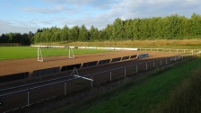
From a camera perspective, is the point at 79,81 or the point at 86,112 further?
the point at 79,81

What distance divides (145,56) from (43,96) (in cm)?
2578

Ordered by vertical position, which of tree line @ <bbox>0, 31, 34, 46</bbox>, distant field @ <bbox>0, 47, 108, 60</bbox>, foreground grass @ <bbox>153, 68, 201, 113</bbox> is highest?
tree line @ <bbox>0, 31, 34, 46</bbox>

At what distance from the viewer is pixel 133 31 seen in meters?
89.4

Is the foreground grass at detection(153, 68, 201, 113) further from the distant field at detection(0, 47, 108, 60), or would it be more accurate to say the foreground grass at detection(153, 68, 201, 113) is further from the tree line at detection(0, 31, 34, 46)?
the tree line at detection(0, 31, 34, 46)

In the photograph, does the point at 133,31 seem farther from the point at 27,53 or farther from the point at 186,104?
the point at 186,104

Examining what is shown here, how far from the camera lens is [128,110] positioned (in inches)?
289

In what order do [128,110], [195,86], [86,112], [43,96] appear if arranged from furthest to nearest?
1. [43,96]
2. [86,112]
3. [128,110]
4. [195,86]

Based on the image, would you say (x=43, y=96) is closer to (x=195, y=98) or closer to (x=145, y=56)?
(x=195, y=98)

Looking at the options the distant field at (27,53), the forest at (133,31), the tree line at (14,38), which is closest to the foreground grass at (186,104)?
the distant field at (27,53)


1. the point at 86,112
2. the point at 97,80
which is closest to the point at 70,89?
the point at 97,80

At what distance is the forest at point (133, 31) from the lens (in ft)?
246

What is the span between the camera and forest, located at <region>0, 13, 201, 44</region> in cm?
7488

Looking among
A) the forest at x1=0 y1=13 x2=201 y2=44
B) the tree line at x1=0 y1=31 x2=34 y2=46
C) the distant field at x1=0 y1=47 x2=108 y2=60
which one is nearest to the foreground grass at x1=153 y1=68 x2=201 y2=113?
the distant field at x1=0 y1=47 x2=108 y2=60

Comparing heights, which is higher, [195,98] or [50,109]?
[195,98]
